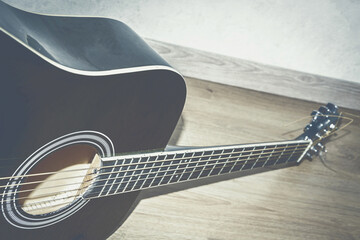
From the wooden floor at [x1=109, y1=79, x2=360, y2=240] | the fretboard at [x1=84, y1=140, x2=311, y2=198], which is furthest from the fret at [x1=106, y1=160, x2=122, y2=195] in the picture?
the wooden floor at [x1=109, y1=79, x2=360, y2=240]

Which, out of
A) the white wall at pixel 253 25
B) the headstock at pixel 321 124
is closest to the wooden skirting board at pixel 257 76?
the white wall at pixel 253 25

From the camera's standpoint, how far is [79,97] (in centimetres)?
51

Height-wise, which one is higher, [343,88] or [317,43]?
[317,43]

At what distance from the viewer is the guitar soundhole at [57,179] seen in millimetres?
602

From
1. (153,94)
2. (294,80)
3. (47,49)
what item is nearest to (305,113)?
(294,80)

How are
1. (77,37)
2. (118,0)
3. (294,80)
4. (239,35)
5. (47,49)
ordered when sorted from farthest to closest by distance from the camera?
(294,80), (239,35), (118,0), (77,37), (47,49)

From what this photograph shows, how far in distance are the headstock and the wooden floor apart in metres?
0.23

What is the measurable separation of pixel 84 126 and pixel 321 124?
60 centimetres

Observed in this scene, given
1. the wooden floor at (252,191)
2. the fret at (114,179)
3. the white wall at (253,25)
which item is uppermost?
the white wall at (253,25)

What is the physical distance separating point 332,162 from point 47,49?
3.67 feet

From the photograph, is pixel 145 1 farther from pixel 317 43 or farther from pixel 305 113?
pixel 305 113

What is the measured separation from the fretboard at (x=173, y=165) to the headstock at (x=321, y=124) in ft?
0.22

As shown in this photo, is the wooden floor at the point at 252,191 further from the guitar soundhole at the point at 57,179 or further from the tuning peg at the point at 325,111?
the tuning peg at the point at 325,111

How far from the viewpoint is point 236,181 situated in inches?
38.1
